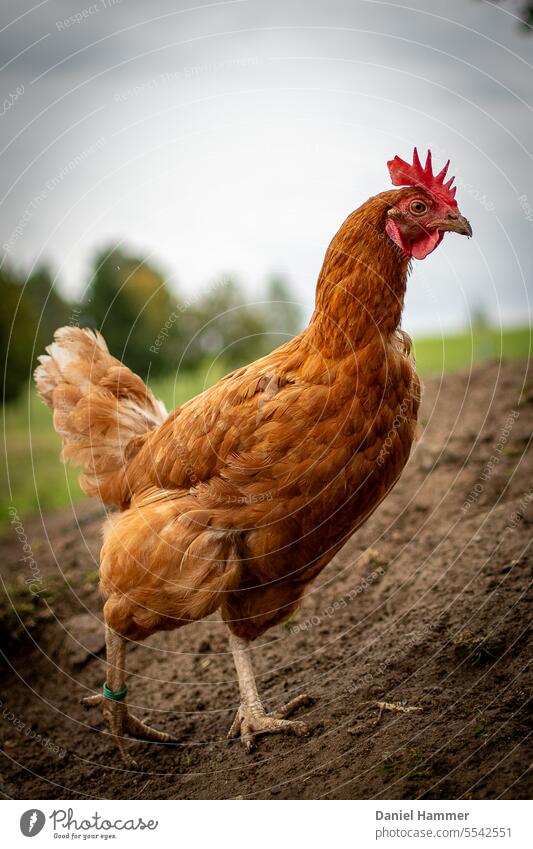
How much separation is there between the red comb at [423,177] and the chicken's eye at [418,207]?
0.06 meters

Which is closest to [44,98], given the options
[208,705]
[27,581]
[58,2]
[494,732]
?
[58,2]

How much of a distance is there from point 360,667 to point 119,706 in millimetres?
1157

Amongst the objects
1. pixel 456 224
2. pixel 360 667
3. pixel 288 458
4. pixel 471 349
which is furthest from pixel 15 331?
pixel 471 349

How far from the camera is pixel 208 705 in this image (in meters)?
3.47

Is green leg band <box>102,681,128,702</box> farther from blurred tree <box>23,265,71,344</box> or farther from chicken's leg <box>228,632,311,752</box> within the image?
blurred tree <box>23,265,71,344</box>

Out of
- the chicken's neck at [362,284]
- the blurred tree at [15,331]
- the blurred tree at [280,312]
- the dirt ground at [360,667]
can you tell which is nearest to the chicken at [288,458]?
the chicken's neck at [362,284]

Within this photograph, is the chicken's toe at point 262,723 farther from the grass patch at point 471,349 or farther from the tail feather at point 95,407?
the grass patch at point 471,349

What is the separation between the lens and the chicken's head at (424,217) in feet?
8.44

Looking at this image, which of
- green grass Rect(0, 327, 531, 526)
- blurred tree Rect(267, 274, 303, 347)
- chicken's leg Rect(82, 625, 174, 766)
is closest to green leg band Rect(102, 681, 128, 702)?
chicken's leg Rect(82, 625, 174, 766)

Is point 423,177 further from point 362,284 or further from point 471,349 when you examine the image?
point 471,349

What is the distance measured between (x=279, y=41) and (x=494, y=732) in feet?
11.2

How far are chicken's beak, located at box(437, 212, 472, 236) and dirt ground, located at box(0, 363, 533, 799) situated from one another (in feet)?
5.49

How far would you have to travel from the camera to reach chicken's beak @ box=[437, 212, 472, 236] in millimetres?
2559

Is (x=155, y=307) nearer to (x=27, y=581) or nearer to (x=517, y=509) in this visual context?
(x=27, y=581)
